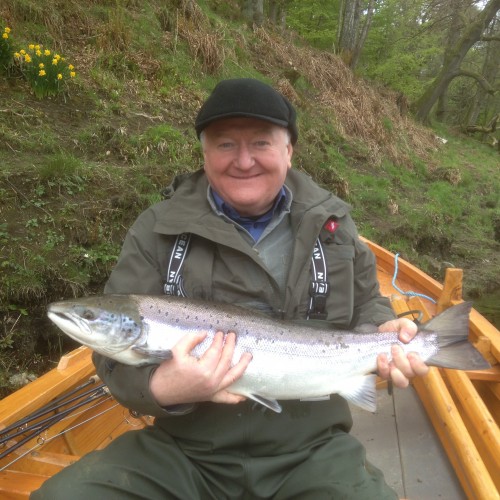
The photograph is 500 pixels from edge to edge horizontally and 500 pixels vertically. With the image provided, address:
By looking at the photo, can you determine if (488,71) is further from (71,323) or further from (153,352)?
(71,323)

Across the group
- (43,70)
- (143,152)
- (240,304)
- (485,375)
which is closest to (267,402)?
(240,304)

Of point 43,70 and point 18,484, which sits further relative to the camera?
point 43,70

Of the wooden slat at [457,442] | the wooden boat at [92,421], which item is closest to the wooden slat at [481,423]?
the wooden boat at [92,421]

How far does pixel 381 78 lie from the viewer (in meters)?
21.5

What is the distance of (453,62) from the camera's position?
20312mm

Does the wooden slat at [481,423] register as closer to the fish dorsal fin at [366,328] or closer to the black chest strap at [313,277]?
the fish dorsal fin at [366,328]

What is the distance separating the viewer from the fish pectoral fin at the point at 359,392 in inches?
100

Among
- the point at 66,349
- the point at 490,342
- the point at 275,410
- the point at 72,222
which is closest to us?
the point at 275,410

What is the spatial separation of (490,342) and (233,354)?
2799 mm

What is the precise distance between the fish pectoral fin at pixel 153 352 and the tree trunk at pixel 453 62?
21010 millimetres

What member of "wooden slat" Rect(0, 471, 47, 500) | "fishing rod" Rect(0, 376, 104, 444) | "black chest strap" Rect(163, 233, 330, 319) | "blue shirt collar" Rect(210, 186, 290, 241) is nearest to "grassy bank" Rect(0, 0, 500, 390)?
"fishing rod" Rect(0, 376, 104, 444)

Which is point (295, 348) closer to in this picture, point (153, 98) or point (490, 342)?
point (490, 342)

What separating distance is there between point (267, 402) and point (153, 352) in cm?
61

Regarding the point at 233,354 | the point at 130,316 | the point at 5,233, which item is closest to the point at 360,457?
the point at 233,354
